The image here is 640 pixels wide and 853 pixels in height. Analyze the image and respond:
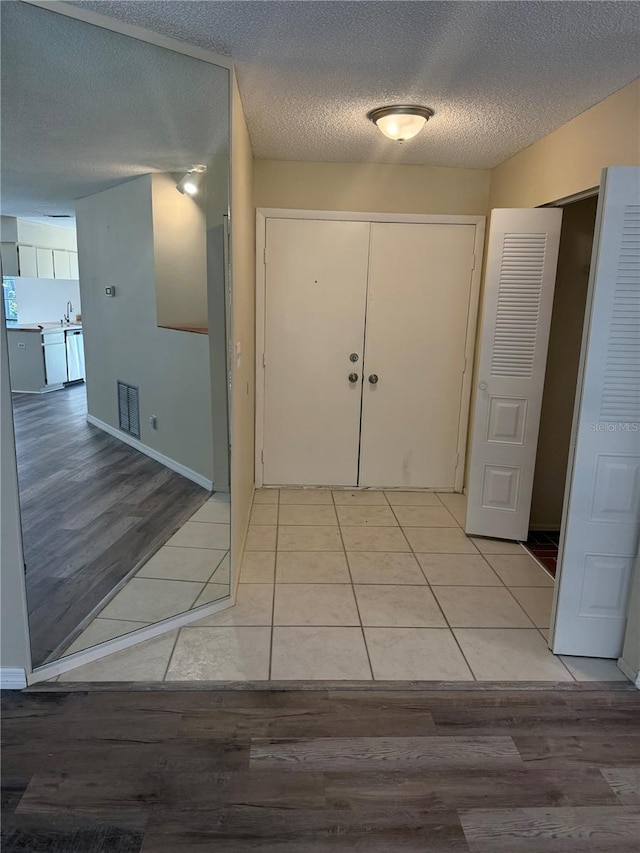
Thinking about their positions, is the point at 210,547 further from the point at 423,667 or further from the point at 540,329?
the point at 540,329

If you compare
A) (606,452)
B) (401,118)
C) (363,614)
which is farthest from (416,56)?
(363,614)

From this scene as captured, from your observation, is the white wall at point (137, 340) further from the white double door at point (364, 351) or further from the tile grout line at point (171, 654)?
the white double door at point (364, 351)

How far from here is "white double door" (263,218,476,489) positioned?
4.00 m

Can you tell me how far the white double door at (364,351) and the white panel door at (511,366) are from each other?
2.68ft

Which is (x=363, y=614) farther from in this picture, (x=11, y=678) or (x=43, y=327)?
(x=43, y=327)

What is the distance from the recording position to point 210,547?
2613mm

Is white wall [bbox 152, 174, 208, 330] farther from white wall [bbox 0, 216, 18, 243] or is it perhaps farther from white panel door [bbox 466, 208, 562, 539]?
white panel door [bbox 466, 208, 562, 539]

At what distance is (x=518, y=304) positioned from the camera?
3.22m

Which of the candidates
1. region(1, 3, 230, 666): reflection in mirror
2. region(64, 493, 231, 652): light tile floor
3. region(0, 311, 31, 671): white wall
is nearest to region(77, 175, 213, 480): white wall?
region(1, 3, 230, 666): reflection in mirror

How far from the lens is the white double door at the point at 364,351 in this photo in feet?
13.1

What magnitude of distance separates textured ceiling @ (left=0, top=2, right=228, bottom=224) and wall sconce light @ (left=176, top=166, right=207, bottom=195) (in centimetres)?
4

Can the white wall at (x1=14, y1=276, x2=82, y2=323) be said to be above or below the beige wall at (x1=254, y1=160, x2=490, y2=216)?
below

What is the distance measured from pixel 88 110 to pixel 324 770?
2.45 m

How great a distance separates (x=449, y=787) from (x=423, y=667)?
574 millimetres
